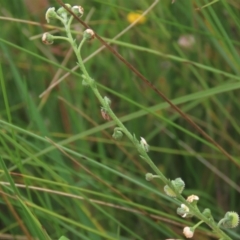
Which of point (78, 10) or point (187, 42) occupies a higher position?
point (78, 10)

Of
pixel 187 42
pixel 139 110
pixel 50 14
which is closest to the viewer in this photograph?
pixel 50 14

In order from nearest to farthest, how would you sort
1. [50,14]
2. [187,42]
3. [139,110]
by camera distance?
[50,14]
[139,110]
[187,42]

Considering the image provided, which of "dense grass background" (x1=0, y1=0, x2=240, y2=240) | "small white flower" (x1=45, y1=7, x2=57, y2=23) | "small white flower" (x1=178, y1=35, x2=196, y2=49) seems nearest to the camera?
"small white flower" (x1=45, y1=7, x2=57, y2=23)

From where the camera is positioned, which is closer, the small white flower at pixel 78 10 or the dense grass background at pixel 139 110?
the small white flower at pixel 78 10

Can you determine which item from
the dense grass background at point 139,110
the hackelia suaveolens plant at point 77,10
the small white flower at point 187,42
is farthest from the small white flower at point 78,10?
the small white flower at point 187,42

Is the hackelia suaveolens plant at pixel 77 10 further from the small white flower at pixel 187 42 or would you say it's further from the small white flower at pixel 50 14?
the small white flower at pixel 187 42

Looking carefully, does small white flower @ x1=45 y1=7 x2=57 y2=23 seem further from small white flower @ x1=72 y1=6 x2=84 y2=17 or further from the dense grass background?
the dense grass background

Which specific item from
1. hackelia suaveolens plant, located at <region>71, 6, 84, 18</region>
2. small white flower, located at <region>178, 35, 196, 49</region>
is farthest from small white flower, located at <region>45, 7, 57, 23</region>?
small white flower, located at <region>178, 35, 196, 49</region>

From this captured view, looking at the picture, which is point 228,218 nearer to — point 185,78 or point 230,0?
point 230,0

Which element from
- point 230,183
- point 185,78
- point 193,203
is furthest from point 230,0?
point 193,203

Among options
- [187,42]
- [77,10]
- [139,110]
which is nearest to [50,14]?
[77,10]

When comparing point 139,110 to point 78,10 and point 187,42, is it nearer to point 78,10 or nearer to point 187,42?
point 187,42
